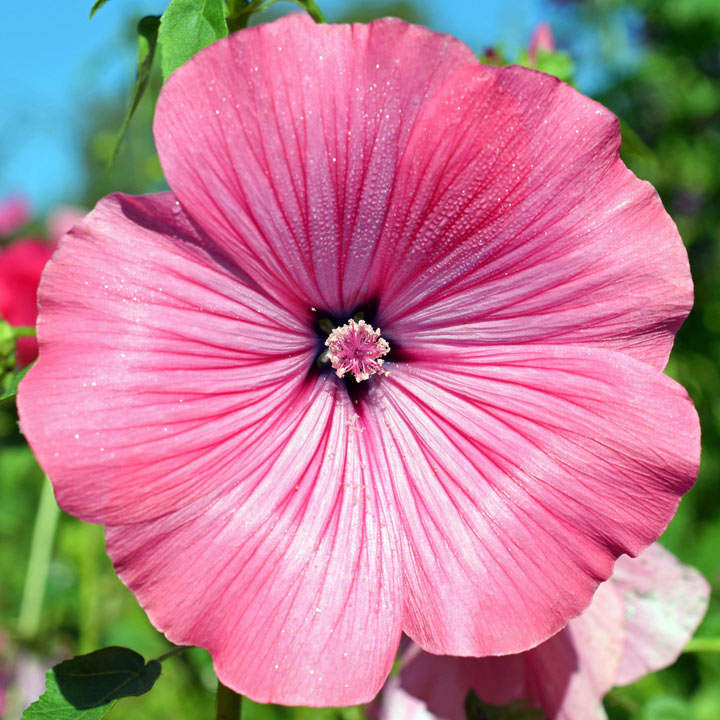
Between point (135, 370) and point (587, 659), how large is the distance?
2.39 feet

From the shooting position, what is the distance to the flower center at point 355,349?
1.04 meters

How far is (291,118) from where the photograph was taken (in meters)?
0.83

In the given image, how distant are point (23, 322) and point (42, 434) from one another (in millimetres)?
1307

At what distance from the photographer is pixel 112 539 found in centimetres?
84

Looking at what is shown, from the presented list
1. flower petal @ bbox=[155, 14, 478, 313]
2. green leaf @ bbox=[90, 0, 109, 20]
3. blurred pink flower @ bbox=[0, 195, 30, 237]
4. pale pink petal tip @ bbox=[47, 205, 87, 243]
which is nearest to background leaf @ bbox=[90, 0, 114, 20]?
green leaf @ bbox=[90, 0, 109, 20]

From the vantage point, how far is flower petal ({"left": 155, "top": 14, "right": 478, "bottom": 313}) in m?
0.81

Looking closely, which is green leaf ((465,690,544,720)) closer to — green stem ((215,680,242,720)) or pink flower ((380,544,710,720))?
pink flower ((380,544,710,720))

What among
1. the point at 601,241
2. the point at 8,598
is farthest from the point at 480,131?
the point at 8,598

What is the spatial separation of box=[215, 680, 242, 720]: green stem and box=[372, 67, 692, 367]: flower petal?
1.68 ft

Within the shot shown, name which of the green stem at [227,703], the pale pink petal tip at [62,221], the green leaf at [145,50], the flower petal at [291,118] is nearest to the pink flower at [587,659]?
the green stem at [227,703]

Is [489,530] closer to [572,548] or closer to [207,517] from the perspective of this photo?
[572,548]

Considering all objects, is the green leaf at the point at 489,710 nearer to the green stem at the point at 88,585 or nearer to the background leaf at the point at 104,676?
the background leaf at the point at 104,676

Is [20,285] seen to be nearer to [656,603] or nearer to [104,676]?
[104,676]

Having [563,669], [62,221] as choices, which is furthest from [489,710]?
[62,221]
